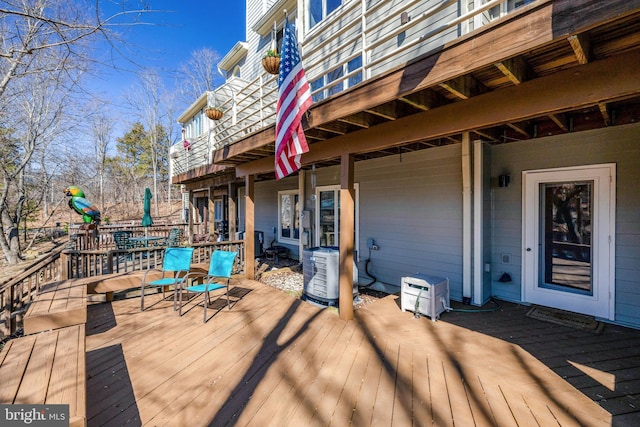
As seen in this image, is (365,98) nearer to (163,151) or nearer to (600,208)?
(600,208)

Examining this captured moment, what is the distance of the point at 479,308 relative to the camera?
413 cm

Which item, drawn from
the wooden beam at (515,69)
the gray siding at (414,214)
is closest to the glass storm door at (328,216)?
the gray siding at (414,214)

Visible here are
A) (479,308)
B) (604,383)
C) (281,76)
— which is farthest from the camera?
(479,308)

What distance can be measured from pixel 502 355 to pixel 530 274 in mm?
1894

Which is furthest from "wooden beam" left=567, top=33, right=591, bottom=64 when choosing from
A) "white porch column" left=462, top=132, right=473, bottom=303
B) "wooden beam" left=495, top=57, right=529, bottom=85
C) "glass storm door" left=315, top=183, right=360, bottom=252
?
"glass storm door" left=315, top=183, right=360, bottom=252

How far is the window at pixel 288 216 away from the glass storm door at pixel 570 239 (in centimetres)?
537

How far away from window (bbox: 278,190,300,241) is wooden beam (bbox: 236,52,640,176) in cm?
480

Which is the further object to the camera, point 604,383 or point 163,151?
point 163,151

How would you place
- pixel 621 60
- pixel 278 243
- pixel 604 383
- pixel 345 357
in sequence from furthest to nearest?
pixel 278 243 < pixel 345 357 < pixel 604 383 < pixel 621 60

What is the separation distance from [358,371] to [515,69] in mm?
2748

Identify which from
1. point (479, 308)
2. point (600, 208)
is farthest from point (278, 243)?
point (600, 208)

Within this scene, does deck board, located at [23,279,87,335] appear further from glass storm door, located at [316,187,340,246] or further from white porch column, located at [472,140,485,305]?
white porch column, located at [472,140,485,305]

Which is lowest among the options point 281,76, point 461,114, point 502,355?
point 502,355

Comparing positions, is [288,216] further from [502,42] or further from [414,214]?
[502,42]
